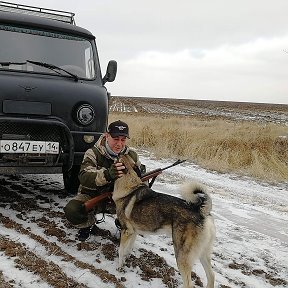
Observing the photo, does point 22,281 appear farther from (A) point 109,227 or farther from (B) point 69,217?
(A) point 109,227

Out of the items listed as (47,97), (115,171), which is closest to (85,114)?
(47,97)

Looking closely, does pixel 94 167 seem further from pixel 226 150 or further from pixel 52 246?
pixel 226 150

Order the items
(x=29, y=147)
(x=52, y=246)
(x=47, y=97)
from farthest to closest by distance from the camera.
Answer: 1. (x=47, y=97)
2. (x=29, y=147)
3. (x=52, y=246)

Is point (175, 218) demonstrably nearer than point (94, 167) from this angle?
Yes

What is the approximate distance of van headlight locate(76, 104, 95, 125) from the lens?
4848mm

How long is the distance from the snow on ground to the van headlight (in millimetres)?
1179

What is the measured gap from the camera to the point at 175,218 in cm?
330

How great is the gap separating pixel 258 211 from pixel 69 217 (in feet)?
9.91

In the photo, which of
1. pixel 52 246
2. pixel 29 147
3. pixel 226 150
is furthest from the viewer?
pixel 226 150

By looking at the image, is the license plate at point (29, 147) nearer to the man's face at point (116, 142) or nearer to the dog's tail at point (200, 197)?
the man's face at point (116, 142)

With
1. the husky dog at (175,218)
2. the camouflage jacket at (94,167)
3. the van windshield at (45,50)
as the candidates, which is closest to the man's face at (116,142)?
the camouflage jacket at (94,167)

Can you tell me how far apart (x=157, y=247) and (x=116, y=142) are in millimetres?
1186

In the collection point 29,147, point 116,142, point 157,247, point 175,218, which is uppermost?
point 116,142

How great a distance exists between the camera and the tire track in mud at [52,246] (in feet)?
11.2
